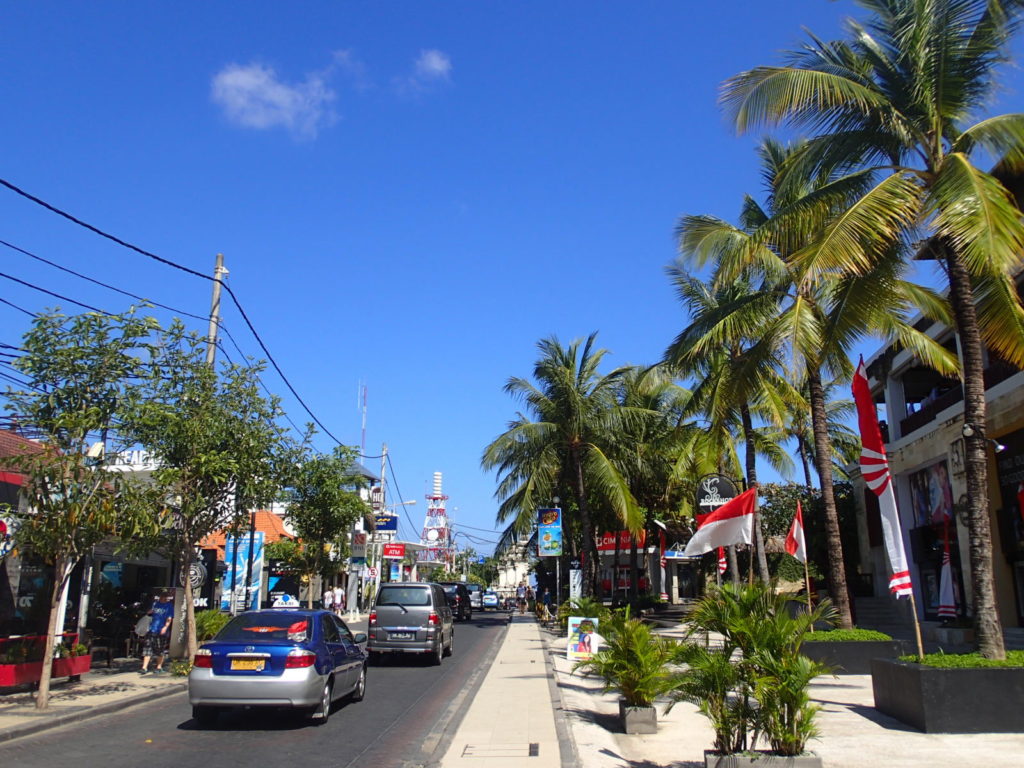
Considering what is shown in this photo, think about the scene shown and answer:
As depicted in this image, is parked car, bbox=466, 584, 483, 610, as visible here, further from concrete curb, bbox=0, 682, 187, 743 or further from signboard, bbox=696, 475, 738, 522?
concrete curb, bbox=0, 682, 187, 743

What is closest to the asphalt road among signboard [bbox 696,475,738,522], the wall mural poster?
signboard [bbox 696,475,738,522]

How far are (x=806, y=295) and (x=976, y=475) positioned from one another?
7386 millimetres

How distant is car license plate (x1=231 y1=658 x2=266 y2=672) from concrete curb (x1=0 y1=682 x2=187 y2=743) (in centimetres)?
253

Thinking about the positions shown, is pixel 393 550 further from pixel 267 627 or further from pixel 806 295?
pixel 267 627

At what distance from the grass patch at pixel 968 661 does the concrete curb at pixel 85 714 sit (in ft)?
36.4

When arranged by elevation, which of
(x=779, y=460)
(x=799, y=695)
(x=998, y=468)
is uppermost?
(x=779, y=460)

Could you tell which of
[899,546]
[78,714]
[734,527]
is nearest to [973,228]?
[899,546]

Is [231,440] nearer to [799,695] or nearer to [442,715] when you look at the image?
[442,715]

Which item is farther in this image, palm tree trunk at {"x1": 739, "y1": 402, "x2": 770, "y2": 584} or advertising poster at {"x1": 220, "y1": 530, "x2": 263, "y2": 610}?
advertising poster at {"x1": 220, "y1": 530, "x2": 263, "y2": 610}

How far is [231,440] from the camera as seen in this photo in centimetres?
1634

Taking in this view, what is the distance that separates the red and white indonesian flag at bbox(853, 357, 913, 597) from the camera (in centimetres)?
1092

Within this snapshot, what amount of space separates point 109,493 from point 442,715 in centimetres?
609

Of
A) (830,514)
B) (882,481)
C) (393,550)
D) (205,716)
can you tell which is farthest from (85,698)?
(393,550)

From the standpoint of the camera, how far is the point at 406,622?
19172 millimetres
